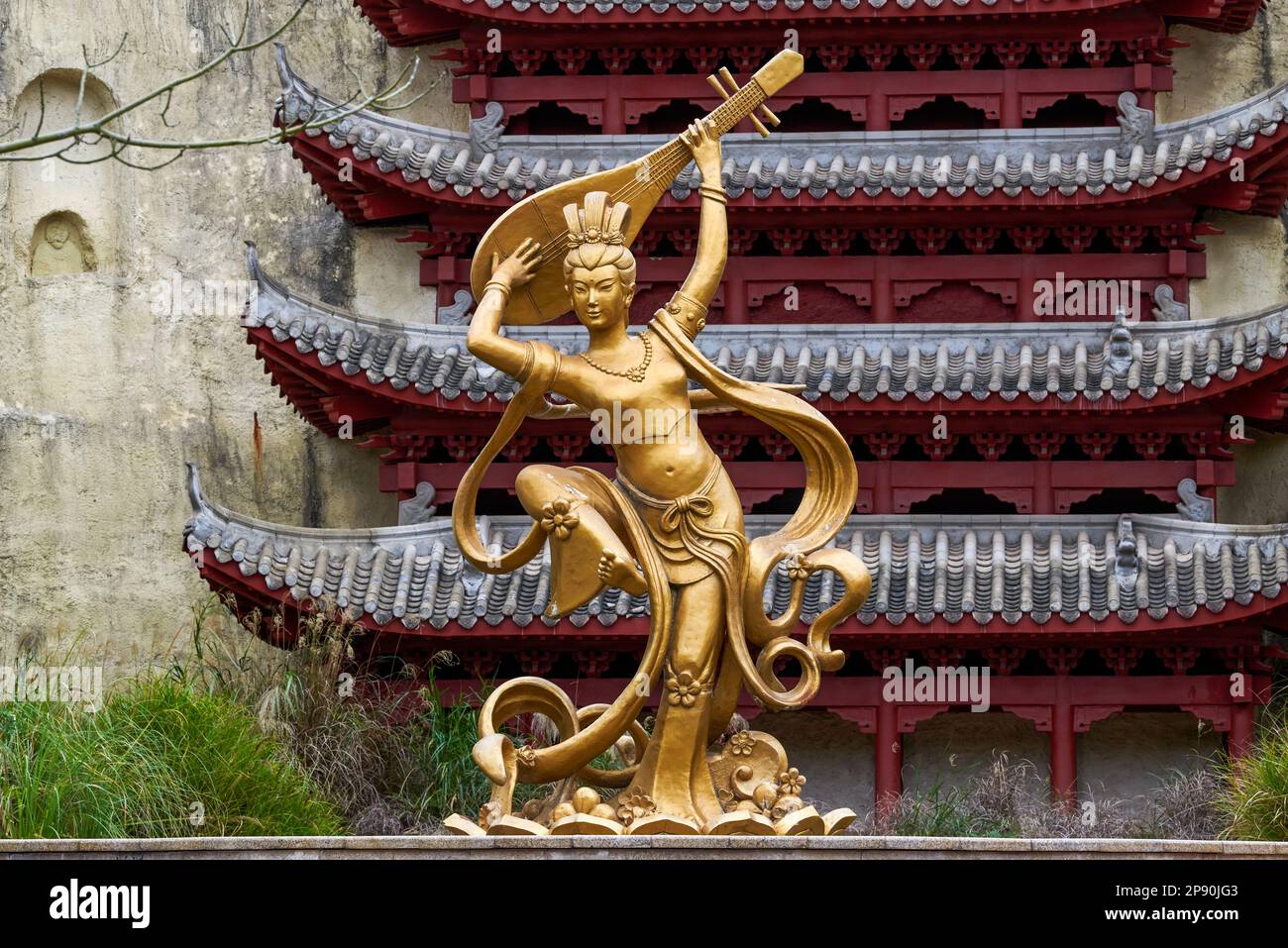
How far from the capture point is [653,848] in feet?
33.6

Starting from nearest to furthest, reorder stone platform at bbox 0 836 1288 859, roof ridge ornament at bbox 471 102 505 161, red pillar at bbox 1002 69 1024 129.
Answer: stone platform at bbox 0 836 1288 859
roof ridge ornament at bbox 471 102 505 161
red pillar at bbox 1002 69 1024 129

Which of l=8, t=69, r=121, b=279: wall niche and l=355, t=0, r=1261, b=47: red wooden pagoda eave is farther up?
l=355, t=0, r=1261, b=47: red wooden pagoda eave

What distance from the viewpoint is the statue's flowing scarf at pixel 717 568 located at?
11.1 metres

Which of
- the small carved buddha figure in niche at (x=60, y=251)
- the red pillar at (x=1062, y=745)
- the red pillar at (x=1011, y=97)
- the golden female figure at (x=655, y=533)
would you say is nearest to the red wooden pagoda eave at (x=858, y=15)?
the red pillar at (x=1011, y=97)

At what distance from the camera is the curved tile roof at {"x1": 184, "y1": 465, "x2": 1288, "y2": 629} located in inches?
711

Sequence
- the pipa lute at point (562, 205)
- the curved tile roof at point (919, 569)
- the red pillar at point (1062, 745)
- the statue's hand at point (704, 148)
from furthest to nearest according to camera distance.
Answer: the red pillar at point (1062, 745)
the curved tile roof at point (919, 569)
the statue's hand at point (704, 148)
the pipa lute at point (562, 205)

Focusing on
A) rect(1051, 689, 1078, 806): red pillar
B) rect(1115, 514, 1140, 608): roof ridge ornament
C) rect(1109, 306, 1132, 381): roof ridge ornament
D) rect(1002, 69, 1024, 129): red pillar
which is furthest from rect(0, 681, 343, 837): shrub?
rect(1002, 69, 1024, 129): red pillar

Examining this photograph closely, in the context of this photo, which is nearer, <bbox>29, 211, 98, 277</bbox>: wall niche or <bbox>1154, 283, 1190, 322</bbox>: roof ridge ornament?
<bbox>1154, 283, 1190, 322</bbox>: roof ridge ornament

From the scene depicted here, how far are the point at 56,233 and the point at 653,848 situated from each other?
15095 millimetres

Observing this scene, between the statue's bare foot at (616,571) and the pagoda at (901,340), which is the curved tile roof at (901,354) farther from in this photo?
the statue's bare foot at (616,571)

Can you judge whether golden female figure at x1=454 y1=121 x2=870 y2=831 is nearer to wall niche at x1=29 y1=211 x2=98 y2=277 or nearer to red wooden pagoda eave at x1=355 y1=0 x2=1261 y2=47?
red wooden pagoda eave at x1=355 y1=0 x2=1261 y2=47

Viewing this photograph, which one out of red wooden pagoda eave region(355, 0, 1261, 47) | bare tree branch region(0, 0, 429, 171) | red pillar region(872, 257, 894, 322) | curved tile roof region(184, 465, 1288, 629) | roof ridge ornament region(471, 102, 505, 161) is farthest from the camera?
roof ridge ornament region(471, 102, 505, 161)

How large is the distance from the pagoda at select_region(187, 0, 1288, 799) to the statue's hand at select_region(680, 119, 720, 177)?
6572mm

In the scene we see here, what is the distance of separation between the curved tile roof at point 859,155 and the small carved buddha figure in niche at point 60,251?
432cm
